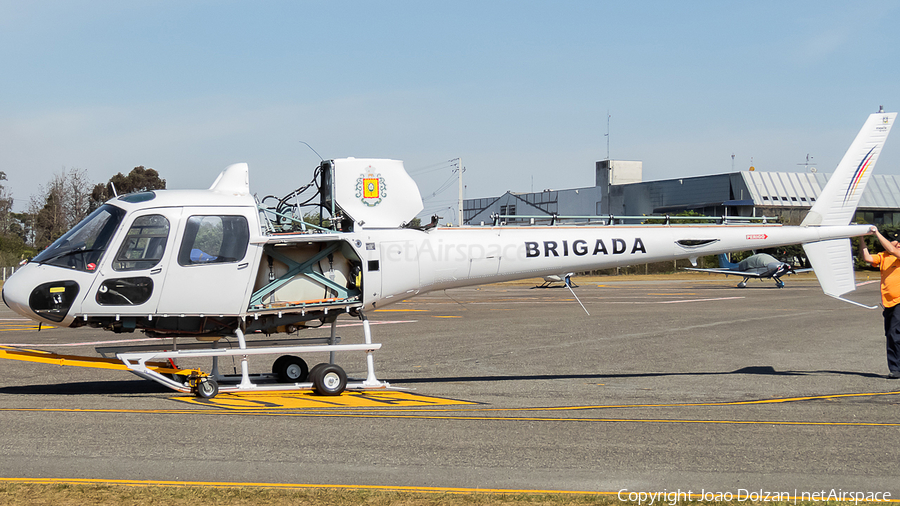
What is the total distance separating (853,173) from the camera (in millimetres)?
12945

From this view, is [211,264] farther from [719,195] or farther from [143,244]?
[719,195]

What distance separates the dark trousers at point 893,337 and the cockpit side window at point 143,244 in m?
11.3

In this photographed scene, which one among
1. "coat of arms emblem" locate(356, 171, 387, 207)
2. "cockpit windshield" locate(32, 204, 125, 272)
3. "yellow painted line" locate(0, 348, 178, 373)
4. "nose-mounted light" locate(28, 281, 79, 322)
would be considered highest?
"coat of arms emblem" locate(356, 171, 387, 207)

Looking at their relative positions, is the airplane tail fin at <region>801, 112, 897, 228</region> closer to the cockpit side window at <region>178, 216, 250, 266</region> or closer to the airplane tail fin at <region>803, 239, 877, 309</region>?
the airplane tail fin at <region>803, 239, 877, 309</region>

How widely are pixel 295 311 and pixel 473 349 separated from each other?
23.5 feet

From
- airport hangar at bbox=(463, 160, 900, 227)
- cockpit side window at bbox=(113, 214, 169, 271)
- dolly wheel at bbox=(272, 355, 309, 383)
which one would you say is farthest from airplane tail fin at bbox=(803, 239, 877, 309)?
airport hangar at bbox=(463, 160, 900, 227)

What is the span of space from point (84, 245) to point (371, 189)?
4.11 meters

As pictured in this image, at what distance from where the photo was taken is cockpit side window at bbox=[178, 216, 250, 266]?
413 inches

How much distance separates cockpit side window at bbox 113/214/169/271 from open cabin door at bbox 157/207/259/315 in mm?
210

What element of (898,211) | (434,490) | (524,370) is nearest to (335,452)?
(434,490)

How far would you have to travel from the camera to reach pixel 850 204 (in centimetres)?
1309

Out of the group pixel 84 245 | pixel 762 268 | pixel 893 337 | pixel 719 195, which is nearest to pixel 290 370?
pixel 84 245

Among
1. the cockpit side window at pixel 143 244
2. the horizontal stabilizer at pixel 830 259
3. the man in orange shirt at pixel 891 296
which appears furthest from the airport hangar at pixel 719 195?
the cockpit side window at pixel 143 244

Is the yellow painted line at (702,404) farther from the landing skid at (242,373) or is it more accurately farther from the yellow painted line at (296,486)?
the yellow painted line at (296,486)
